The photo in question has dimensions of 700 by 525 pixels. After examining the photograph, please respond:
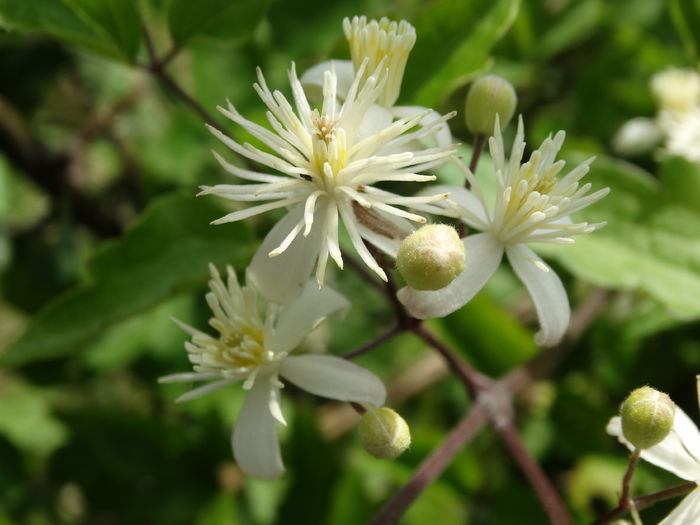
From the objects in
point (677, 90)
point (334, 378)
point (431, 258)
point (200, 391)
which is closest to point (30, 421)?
point (200, 391)

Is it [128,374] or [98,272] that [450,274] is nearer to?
[98,272]

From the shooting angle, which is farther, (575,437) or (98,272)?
(575,437)

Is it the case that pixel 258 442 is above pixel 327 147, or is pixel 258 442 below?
below

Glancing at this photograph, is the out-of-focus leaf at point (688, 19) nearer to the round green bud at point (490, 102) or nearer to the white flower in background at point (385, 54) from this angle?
the round green bud at point (490, 102)

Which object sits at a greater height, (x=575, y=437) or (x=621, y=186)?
(x=621, y=186)

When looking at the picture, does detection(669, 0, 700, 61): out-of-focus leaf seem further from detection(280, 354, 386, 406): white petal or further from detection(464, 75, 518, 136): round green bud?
detection(280, 354, 386, 406): white petal

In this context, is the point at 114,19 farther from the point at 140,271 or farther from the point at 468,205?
the point at 468,205

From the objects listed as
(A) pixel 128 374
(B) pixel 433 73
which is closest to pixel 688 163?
(B) pixel 433 73
